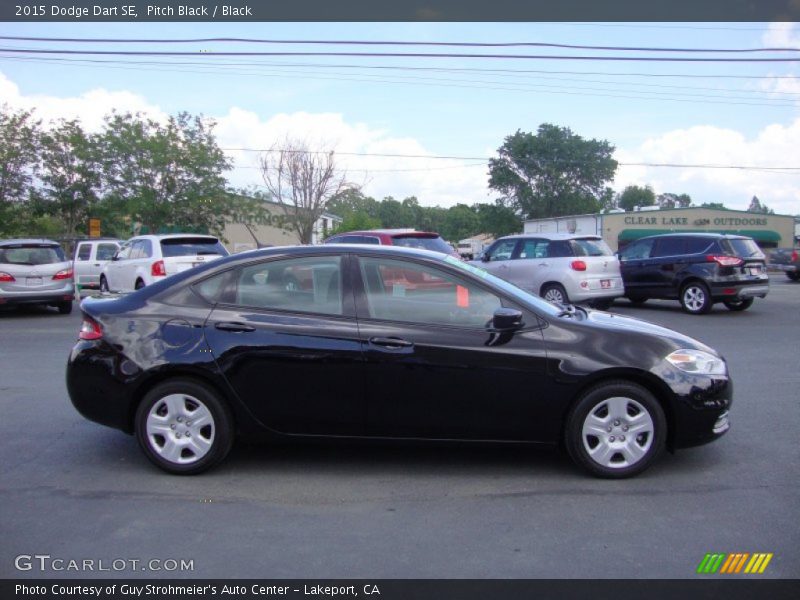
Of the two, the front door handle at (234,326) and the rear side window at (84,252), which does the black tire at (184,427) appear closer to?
the front door handle at (234,326)

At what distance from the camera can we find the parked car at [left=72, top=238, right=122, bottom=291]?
20156 mm

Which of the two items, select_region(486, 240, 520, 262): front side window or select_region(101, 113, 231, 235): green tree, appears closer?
select_region(486, 240, 520, 262): front side window

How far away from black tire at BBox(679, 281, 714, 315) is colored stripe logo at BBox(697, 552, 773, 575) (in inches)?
447

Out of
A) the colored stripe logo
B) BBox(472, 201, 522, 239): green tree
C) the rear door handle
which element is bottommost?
the colored stripe logo

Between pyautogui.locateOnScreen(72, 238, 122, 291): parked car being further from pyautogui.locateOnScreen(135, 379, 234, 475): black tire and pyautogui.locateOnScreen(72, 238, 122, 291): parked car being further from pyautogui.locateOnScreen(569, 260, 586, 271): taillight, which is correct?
pyautogui.locateOnScreen(135, 379, 234, 475): black tire

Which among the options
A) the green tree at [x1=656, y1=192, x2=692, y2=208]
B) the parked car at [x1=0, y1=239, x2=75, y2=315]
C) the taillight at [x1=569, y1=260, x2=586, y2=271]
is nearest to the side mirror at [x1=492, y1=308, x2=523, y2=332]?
the taillight at [x1=569, y1=260, x2=586, y2=271]

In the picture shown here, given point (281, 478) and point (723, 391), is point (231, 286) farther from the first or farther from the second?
point (723, 391)

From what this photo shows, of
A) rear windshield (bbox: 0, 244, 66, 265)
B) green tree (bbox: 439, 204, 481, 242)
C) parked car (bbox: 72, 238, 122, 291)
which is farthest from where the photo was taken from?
green tree (bbox: 439, 204, 481, 242)

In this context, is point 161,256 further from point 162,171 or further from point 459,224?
point 459,224

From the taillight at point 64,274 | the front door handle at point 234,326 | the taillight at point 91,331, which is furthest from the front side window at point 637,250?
the taillight at point 91,331

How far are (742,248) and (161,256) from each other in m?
11.6

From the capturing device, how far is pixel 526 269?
14734 mm

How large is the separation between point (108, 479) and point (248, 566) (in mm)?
1757

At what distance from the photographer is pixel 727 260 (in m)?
14.0
